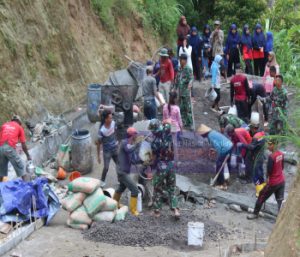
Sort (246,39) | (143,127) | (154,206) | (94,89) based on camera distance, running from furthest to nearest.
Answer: (246,39) < (94,89) < (143,127) < (154,206)

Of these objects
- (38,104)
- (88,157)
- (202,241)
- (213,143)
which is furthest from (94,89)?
(202,241)

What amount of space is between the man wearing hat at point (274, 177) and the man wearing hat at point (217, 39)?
796 cm

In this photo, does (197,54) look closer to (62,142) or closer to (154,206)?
(62,142)

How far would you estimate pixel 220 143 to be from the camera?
11703 millimetres

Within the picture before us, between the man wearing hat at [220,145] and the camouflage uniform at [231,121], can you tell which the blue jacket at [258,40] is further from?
the man wearing hat at [220,145]

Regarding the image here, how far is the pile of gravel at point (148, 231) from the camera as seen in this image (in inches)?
367

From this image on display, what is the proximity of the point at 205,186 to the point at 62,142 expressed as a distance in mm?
3579

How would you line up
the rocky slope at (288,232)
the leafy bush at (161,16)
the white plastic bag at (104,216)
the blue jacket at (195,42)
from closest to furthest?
the rocky slope at (288,232), the white plastic bag at (104,216), the blue jacket at (195,42), the leafy bush at (161,16)

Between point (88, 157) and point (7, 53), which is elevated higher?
point (7, 53)

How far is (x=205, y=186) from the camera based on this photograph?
1175 cm

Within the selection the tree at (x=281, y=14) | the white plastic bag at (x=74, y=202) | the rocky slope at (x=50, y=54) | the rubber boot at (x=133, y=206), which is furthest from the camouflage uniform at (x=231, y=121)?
the tree at (x=281, y=14)

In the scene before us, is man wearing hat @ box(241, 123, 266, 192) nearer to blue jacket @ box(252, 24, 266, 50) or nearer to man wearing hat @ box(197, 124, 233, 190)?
man wearing hat @ box(197, 124, 233, 190)

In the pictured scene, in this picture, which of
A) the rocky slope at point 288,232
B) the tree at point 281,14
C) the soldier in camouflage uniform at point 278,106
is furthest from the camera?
the tree at point 281,14

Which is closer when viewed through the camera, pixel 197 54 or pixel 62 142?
pixel 62 142
